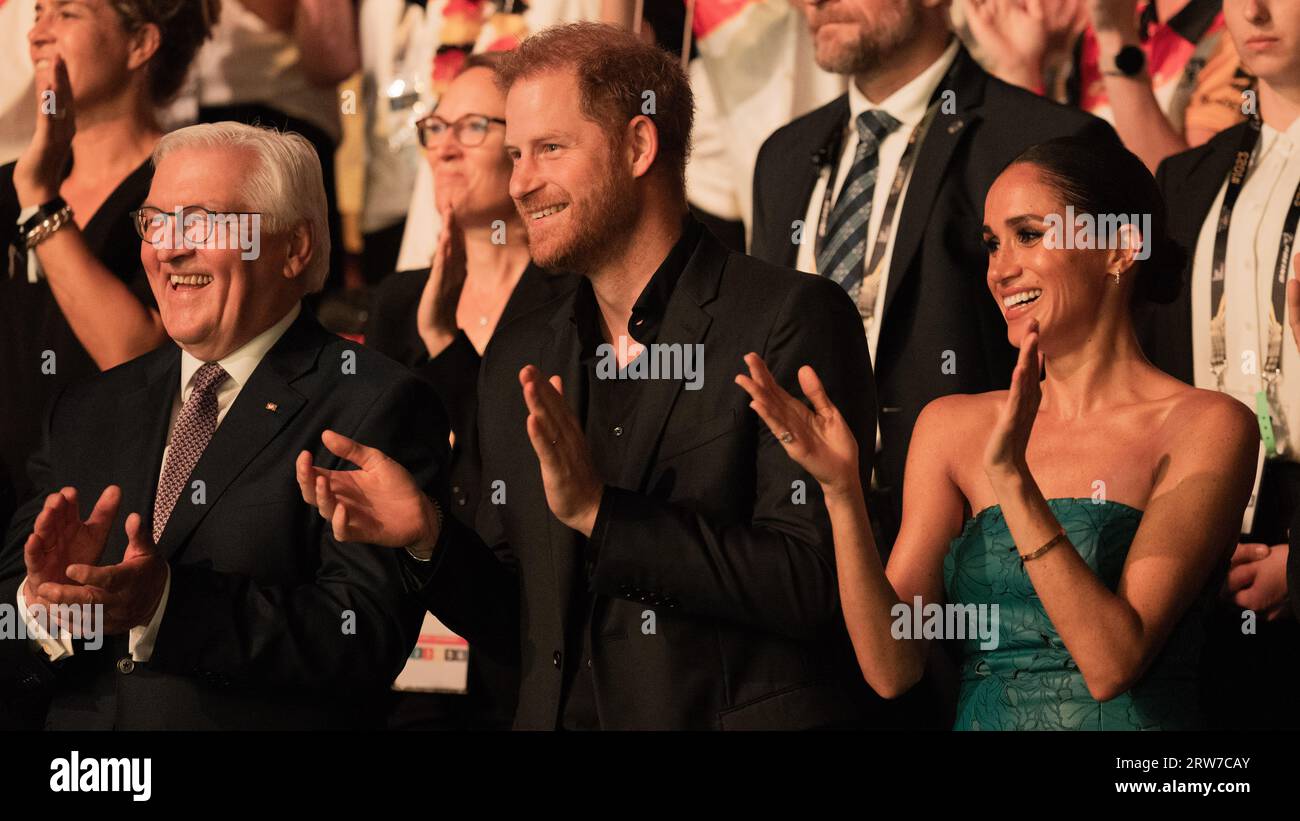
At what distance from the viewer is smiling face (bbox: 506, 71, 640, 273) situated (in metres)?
2.64

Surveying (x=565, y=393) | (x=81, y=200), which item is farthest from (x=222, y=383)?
(x=81, y=200)

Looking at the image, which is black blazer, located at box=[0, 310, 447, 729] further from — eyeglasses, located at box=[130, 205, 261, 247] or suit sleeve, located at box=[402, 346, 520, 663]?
eyeglasses, located at box=[130, 205, 261, 247]

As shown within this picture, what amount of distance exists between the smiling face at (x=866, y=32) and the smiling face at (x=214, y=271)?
1372 millimetres

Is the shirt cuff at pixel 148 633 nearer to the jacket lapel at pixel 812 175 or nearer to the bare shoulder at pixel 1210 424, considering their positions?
the bare shoulder at pixel 1210 424

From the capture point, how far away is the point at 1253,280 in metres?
3.21

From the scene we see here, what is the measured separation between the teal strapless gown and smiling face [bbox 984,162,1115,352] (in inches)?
11.4

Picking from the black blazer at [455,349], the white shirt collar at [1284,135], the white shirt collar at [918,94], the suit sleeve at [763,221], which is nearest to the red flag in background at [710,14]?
the suit sleeve at [763,221]

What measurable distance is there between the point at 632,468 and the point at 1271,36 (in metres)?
1.72

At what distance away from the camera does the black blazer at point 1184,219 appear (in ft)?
10.7

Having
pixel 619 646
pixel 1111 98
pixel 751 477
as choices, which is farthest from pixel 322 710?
pixel 1111 98

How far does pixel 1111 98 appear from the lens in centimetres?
368

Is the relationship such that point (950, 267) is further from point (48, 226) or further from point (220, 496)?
point (48, 226)

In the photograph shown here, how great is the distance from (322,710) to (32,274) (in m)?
1.79

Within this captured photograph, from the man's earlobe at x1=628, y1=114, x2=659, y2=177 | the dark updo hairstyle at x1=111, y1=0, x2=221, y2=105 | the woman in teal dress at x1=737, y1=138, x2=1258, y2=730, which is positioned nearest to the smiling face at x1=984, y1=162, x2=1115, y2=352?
the woman in teal dress at x1=737, y1=138, x2=1258, y2=730
